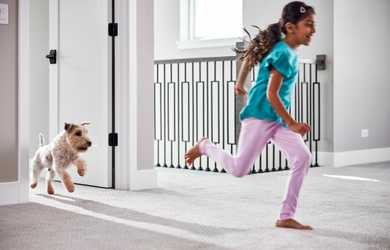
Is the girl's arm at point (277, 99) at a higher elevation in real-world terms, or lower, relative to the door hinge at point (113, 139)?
higher

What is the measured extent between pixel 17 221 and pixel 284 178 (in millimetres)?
2641

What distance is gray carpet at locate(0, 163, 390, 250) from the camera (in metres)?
2.89

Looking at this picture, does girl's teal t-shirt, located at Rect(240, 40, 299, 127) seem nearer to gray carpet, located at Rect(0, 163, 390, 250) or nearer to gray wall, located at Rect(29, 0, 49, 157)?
gray carpet, located at Rect(0, 163, 390, 250)

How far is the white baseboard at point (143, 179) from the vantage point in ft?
15.4

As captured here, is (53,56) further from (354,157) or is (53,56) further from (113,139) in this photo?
(354,157)

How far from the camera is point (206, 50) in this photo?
755 centimetres

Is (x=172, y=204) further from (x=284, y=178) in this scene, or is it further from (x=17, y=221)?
(x=284, y=178)

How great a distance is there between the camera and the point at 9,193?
13.0ft

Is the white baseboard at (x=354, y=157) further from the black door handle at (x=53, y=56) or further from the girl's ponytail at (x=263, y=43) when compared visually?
the girl's ponytail at (x=263, y=43)

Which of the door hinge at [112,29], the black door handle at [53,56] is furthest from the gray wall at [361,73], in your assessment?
the black door handle at [53,56]

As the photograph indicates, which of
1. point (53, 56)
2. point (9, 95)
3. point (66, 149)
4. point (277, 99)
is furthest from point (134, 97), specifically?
point (277, 99)

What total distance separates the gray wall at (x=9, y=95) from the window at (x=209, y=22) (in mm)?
3633

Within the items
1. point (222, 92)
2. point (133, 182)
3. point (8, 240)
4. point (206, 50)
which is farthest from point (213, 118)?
point (8, 240)

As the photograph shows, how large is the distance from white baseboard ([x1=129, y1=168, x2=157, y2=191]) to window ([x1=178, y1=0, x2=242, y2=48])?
288cm
